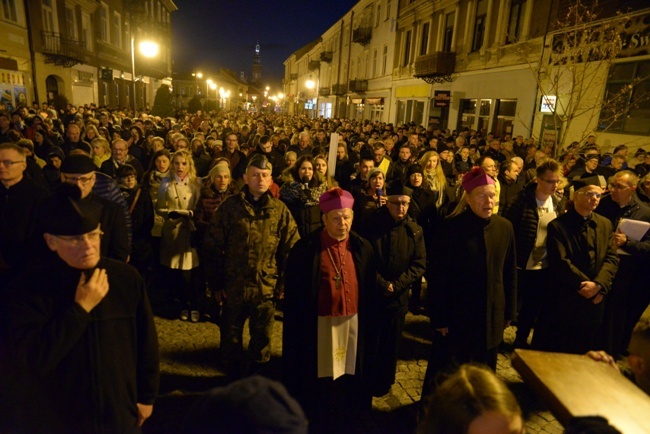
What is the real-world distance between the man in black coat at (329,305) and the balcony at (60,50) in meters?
26.5

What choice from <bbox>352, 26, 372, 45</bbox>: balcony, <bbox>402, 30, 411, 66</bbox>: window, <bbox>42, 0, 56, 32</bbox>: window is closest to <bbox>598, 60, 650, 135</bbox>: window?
<bbox>402, 30, 411, 66</bbox>: window

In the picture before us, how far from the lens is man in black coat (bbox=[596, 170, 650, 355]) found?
4453mm

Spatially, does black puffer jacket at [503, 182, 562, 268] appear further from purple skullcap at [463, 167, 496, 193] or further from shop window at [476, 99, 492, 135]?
shop window at [476, 99, 492, 135]

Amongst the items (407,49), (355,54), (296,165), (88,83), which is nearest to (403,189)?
(296,165)

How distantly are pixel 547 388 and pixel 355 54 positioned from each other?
45233mm

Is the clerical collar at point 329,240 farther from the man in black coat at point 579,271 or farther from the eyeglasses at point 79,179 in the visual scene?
the eyeglasses at point 79,179

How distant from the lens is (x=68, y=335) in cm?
197

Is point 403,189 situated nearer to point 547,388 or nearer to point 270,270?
point 270,270

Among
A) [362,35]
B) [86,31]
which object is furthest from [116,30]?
[362,35]

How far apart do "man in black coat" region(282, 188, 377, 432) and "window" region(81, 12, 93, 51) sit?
3205 cm

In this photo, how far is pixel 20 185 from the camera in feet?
12.7

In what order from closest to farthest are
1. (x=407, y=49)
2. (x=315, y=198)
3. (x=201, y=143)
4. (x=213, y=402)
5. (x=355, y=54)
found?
(x=213, y=402), (x=315, y=198), (x=201, y=143), (x=407, y=49), (x=355, y=54)

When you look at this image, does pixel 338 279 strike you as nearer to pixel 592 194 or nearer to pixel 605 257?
pixel 592 194

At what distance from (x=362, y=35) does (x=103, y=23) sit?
21.4 metres
